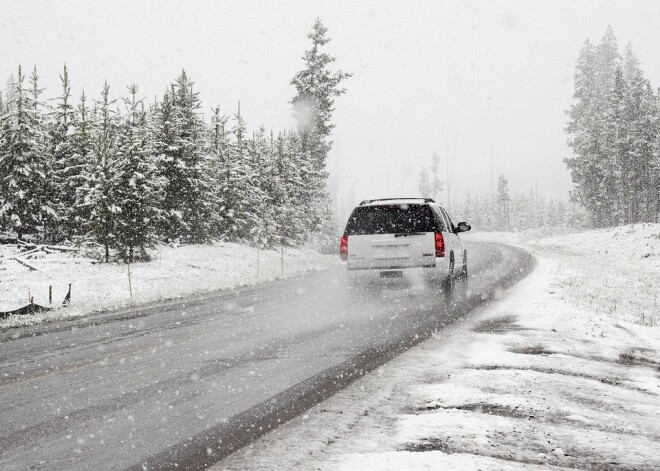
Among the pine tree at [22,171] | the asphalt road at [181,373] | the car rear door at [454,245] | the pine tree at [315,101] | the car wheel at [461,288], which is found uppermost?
the pine tree at [315,101]

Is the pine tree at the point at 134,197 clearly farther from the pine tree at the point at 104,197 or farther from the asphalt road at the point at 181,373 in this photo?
the asphalt road at the point at 181,373

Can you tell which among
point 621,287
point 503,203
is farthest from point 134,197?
point 503,203

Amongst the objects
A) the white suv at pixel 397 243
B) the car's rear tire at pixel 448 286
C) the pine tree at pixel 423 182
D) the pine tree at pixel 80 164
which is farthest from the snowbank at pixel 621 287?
the pine tree at pixel 423 182

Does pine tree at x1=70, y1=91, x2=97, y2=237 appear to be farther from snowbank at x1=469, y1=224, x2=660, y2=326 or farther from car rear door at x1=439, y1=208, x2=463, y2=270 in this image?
snowbank at x1=469, y1=224, x2=660, y2=326

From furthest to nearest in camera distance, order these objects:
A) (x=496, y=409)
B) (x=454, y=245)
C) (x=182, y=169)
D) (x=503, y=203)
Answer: (x=503, y=203) → (x=182, y=169) → (x=454, y=245) → (x=496, y=409)

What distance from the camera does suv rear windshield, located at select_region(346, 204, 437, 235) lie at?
1198 cm

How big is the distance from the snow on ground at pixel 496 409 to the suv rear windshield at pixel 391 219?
147 inches

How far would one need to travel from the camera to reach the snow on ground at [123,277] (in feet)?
46.8

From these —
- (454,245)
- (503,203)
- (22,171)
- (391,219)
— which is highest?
(503,203)

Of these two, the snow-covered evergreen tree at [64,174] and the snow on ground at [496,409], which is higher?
the snow-covered evergreen tree at [64,174]

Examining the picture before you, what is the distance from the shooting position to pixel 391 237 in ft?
38.8

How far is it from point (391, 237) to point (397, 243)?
0.18 metres

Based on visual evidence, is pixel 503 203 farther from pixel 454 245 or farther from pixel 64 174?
pixel 454 245

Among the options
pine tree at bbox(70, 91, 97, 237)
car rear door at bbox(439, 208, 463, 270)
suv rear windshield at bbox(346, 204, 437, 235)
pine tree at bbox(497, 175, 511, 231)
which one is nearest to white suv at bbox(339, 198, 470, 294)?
suv rear windshield at bbox(346, 204, 437, 235)
